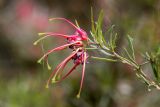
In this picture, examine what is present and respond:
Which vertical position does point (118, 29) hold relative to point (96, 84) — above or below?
above

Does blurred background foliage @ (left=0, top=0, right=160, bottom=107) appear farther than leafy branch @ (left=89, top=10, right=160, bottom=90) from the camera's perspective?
Yes

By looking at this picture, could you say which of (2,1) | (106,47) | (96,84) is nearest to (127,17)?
(96,84)

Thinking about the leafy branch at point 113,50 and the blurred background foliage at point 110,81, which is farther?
the blurred background foliage at point 110,81

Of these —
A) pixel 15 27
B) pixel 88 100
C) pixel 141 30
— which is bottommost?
pixel 88 100

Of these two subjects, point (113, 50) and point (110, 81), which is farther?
point (110, 81)

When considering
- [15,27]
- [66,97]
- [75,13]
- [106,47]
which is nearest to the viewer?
[106,47]

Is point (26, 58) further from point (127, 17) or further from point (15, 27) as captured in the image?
point (127, 17)

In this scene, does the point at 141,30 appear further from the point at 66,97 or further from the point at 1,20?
the point at 1,20

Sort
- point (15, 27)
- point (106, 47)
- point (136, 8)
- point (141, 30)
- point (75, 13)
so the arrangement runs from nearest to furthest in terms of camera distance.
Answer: point (106, 47), point (141, 30), point (136, 8), point (75, 13), point (15, 27)

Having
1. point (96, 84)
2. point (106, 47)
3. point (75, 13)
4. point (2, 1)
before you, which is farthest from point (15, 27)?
point (106, 47)

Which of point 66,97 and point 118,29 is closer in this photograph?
point 118,29
